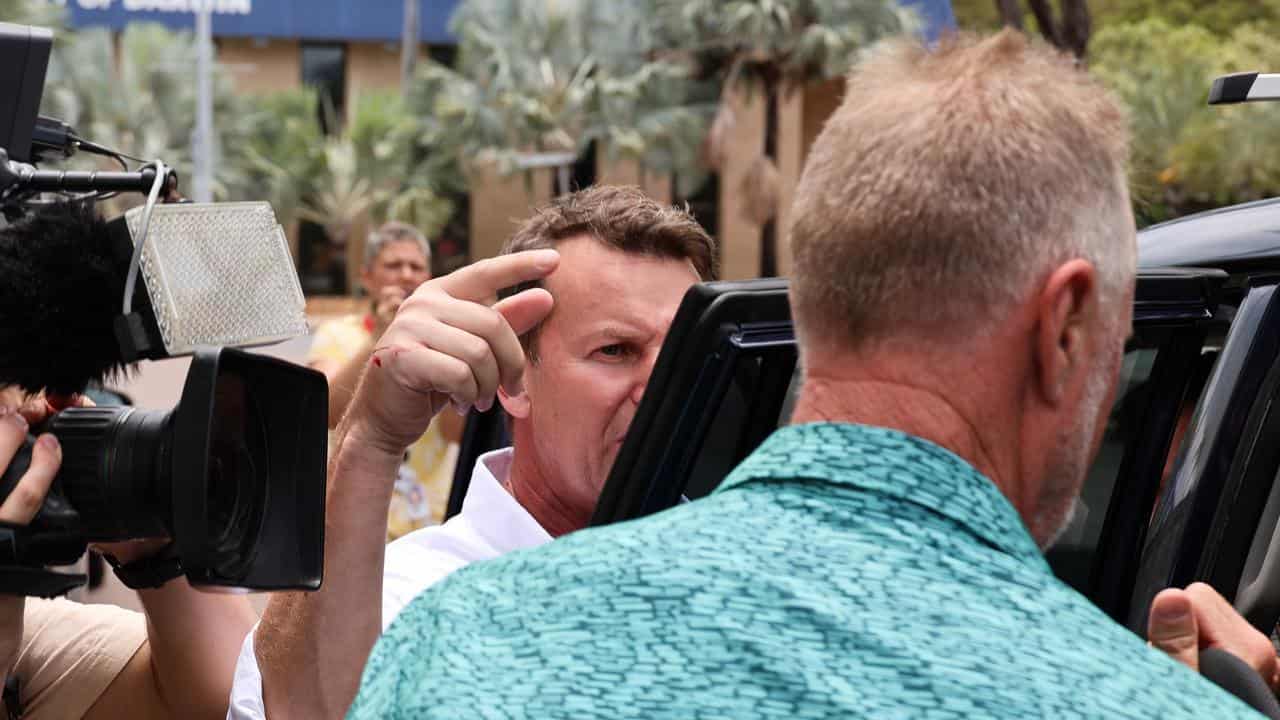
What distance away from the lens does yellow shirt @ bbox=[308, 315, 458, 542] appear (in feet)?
20.2

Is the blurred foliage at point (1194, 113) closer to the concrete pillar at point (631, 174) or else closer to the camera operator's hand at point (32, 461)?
the concrete pillar at point (631, 174)

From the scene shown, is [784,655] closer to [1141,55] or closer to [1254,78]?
[1254,78]

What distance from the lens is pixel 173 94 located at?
45406 mm

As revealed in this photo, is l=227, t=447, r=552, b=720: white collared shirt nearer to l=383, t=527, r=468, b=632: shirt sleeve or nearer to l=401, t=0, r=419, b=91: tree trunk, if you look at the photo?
l=383, t=527, r=468, b=632: shirt sleeve

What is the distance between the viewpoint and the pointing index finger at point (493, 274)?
6.14 ft

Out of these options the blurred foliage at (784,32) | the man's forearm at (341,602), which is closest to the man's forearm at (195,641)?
the man's forearm at (341,602)

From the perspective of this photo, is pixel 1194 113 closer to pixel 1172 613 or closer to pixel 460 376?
pixel 460 376

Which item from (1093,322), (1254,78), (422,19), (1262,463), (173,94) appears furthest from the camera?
(422,19)

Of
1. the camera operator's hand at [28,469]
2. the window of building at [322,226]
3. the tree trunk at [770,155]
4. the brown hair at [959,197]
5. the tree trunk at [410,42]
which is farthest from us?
the window of building at [322,226]

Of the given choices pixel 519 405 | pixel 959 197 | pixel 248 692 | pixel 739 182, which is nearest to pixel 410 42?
pixel 739 182

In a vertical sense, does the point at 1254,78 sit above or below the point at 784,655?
above

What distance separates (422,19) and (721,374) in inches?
1905

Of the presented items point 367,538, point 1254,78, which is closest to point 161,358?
point 367,538

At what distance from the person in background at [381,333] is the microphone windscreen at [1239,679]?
170 inches
